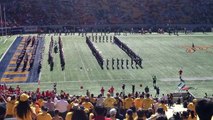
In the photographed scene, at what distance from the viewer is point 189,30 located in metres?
59.0

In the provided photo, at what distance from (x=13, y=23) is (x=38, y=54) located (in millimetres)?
24066

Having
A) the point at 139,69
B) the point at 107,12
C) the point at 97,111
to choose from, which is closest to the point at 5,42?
the point at 139,69

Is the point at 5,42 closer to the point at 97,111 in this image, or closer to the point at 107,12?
the point at 107,12

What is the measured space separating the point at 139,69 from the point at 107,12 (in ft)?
120

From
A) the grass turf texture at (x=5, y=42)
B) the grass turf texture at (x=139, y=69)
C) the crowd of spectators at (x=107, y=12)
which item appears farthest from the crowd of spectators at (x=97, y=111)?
the crowd of spectators at (x=107, y=12)

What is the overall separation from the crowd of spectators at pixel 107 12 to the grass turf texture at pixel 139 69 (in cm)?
1847

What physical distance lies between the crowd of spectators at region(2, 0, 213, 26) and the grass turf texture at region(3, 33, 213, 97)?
60.6ft

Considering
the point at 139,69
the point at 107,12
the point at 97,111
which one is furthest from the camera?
the point at 107,12

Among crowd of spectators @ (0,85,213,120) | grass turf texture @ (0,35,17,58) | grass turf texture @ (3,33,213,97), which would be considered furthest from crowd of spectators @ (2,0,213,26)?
crowd of spectators @ (0,85,213,120)

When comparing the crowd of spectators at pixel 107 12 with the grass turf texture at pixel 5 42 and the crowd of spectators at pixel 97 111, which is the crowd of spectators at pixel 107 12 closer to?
the grass turf texture at pixel 5 42

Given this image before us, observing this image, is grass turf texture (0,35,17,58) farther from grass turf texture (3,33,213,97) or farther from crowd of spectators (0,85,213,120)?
crowd of spectators (0,85,213,120)

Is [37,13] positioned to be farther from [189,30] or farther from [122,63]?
[122,63]

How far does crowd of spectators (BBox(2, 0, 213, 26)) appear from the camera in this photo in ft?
212

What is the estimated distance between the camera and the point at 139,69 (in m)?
32.2
